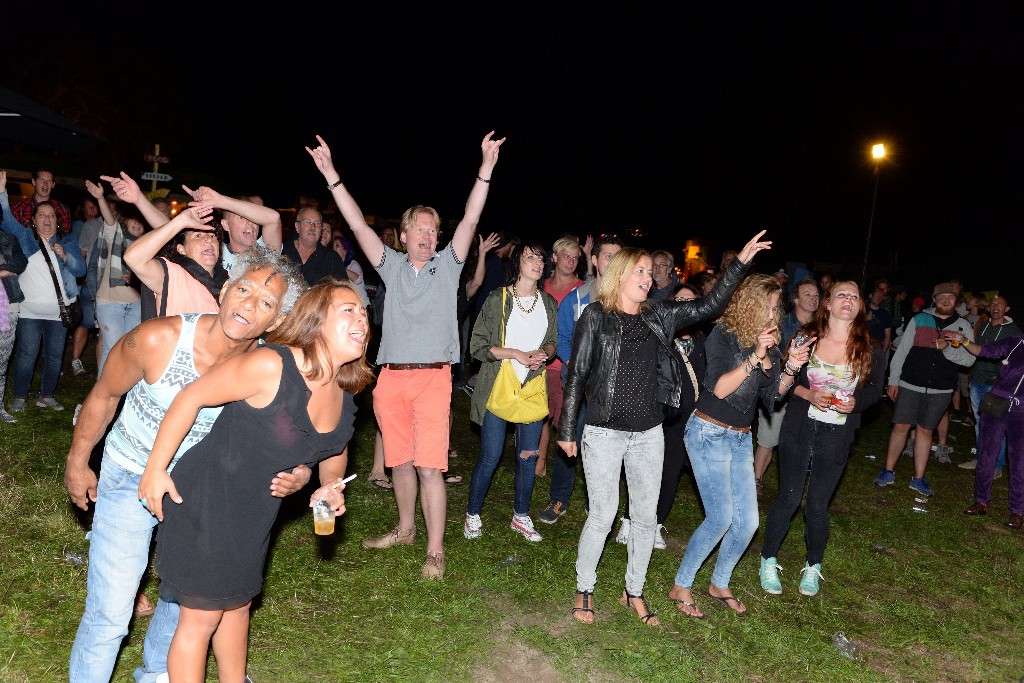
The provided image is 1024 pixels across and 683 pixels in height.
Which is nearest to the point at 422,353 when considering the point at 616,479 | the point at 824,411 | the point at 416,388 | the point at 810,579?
Answer: the point at 416,388

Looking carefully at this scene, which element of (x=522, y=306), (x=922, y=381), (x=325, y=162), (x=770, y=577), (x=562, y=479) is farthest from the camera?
(x=922, y=381)

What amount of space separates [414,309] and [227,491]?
2550 millimetres

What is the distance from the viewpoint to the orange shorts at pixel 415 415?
506 centimetres

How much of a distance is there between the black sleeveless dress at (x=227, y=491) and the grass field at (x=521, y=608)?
4.54 ft

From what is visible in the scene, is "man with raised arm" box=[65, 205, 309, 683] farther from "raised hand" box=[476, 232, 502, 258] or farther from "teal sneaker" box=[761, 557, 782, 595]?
"raised hand" box=[476, 232, 502, 258]

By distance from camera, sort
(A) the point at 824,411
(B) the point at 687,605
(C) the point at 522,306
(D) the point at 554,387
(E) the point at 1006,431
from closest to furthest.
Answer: (B) the point at 687,605, (A) the point at 824,411, (C) the point at 522,306, (D) the point at 554,387, (E) the point at 1006,431

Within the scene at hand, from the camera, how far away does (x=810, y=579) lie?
18.1ft

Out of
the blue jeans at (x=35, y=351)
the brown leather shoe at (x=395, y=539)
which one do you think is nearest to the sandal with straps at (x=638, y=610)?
the brown leather shoe at (x=395, y=539)

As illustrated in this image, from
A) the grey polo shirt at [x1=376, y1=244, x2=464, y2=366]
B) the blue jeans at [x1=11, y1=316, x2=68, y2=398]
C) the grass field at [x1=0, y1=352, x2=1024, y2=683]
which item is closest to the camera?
the grass field at [x1=0, y1=352, x2=1024, y2=683]

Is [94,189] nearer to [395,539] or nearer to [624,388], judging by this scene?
[395,539]

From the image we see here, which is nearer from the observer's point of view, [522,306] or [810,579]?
[810,579]

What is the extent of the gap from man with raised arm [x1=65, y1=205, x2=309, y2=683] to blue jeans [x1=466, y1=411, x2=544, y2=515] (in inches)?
118

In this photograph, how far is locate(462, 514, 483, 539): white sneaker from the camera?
19.4 feet

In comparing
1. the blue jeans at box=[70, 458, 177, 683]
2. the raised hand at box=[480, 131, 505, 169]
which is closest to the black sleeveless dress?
the blue jeans at box=[70, 458, 177, 683]
